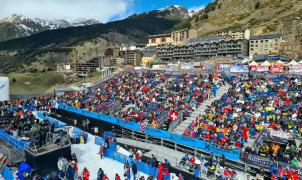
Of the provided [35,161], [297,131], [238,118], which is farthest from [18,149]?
[297,131]

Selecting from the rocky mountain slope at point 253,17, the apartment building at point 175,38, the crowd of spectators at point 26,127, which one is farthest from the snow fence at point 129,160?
the apartment building at point 175,38

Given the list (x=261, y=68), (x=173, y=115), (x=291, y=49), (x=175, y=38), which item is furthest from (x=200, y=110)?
(x=175, y=38)

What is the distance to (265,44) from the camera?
97000mm

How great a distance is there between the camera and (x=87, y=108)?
3525 centimetres

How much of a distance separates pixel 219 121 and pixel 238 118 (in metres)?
1.66

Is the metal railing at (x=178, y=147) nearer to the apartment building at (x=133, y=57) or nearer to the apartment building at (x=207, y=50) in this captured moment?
the apartment building at (x=207, y=50)

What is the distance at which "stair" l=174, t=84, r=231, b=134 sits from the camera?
27256 millimetres

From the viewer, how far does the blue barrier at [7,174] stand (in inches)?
654

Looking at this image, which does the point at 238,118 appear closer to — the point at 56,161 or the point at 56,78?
the point at 56,161

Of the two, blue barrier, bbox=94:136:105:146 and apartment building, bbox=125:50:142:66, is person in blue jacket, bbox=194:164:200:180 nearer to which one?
blue barrier, bbox=94:136:105:146

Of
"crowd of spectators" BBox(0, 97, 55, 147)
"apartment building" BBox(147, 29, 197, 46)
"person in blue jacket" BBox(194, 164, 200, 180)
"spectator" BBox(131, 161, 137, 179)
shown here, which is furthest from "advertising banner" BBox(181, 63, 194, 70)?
"apartment building" BBox(147, 29, 197, 46)

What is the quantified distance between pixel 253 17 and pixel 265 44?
58507mm

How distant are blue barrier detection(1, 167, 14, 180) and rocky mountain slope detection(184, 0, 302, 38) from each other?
10682cm

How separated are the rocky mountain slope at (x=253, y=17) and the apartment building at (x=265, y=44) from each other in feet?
43.1
